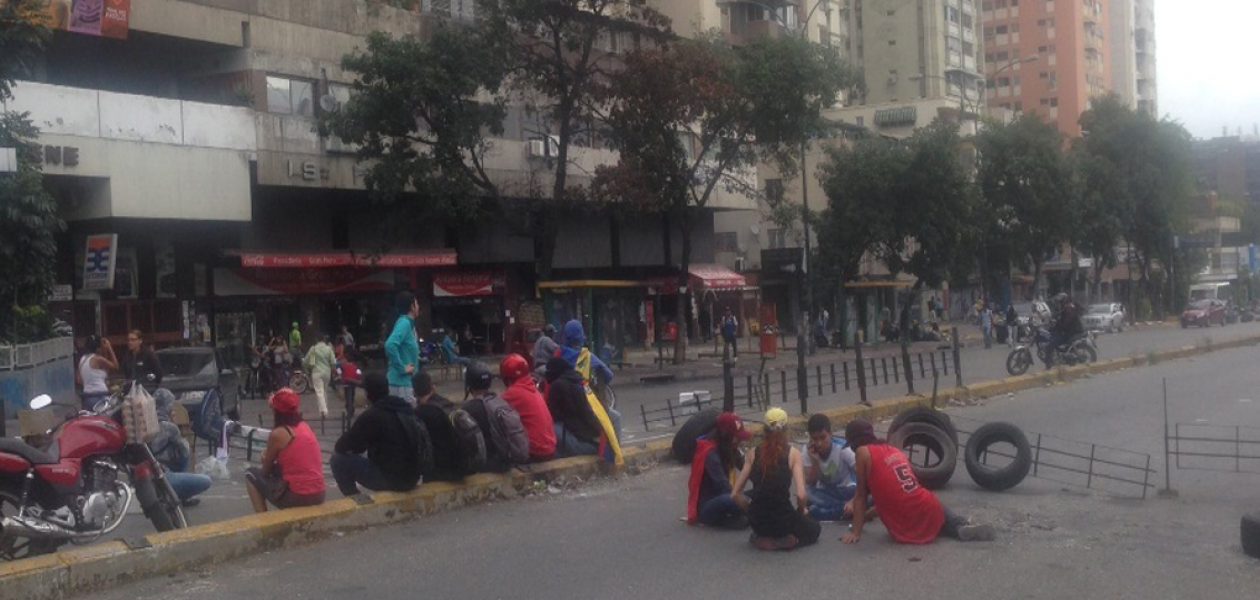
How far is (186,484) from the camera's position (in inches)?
425

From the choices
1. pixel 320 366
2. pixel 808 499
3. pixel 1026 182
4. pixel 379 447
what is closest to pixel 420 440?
pixel 379 447

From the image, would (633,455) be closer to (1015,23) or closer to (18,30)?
(18,30)

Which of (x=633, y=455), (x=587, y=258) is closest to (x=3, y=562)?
(x=633, y=455)

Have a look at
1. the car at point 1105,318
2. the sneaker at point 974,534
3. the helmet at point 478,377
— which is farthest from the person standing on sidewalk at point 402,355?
the car at point 1105,318

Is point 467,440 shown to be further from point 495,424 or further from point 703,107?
point 703,107

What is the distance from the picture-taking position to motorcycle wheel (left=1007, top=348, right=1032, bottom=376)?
27938mm

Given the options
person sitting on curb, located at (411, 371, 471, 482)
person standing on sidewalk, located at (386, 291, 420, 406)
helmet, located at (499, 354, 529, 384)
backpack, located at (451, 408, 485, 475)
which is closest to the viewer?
person sitting on curb, located at (411, 371, 471, 482)

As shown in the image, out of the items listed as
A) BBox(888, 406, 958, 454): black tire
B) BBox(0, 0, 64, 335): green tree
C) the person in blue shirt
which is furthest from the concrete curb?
BBox(0, 0, 64, 335): green tree

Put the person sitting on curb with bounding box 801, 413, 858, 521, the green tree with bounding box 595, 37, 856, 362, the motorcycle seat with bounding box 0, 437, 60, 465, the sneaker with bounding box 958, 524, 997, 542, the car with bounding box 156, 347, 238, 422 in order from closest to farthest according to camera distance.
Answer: the motorcycle seat with bounding box 0, 437, 60, 465
the sneaker with bounding box 958, 524, 997, 542
the person sitting on curb with bounding box 801, 413, 858, 521
the car with bounding box 156, 347, 238, 422
the green tree with bounding box 595, 37, 856, 362

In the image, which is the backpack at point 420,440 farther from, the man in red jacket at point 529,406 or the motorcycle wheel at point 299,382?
the motorcycle wheel at point 299,382

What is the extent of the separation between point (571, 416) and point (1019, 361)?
56.6 ft

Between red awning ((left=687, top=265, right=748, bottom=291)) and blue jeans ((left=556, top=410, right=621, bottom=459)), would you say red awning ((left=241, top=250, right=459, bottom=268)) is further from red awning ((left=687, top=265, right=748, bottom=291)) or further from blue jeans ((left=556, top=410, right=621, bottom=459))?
blue jeans ((left=556, top=410, right=621, bottom=459))

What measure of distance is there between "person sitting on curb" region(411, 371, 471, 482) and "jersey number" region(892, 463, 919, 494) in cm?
402

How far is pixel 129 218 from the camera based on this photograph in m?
Answer: 32.1
